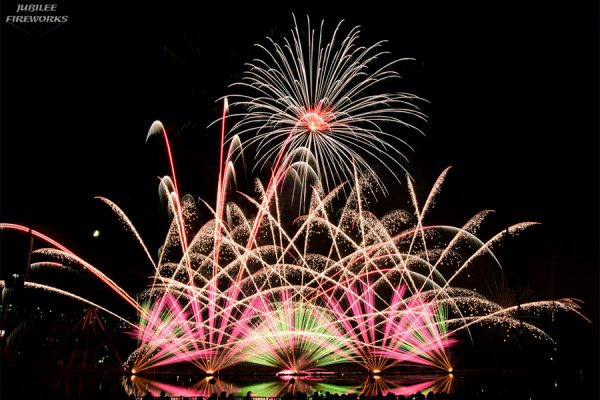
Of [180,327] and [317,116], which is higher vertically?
[317,116]

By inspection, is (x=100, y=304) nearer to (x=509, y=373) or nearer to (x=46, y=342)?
(x=46, y=342)

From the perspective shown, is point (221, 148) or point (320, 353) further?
point (320, 353)

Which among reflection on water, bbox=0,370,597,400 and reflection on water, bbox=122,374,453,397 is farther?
reflection on water, bbox=122,374,453,397

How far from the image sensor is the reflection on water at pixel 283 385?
19297 mm

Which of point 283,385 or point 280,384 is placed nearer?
point 283,385

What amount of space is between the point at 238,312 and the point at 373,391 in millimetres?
8268

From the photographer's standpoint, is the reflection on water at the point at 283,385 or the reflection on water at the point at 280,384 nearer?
the reflection on water at the point at 280,384

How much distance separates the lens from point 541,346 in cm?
3102

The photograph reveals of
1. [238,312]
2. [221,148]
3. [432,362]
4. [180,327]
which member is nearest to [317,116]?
[221,148]

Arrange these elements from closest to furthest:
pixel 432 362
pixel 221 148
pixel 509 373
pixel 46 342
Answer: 1. pixel 221 148
2. pixel 509 373
3. pixel 432 362
4. pixel 46 342

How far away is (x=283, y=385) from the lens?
70.9 feet

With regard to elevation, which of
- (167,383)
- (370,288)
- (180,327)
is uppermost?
(370,288)

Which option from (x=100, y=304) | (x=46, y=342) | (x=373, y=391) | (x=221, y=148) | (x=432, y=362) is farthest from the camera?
(x=100, y=304)

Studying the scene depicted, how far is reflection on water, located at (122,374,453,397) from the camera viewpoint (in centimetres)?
1930
